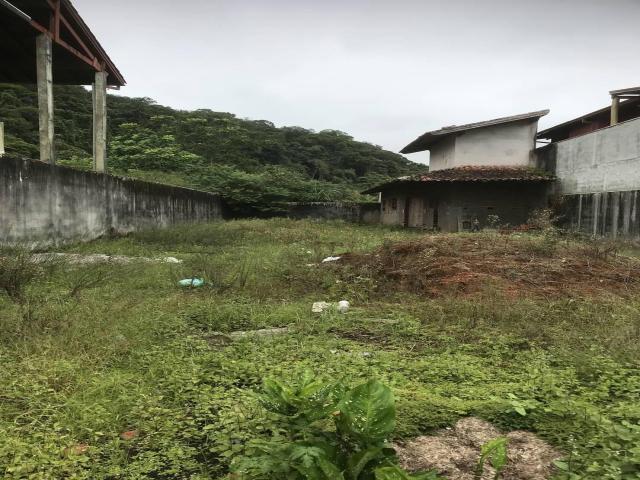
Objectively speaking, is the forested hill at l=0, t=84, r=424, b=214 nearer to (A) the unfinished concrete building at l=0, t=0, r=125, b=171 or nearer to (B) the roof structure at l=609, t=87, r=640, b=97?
(A) the unfinished concrete building at l=0, t=0, r=125, b=171

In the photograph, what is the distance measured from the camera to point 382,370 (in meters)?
3.63

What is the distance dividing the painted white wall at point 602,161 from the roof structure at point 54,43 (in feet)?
47.8

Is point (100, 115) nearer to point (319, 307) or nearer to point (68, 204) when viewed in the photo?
point (68, 204)

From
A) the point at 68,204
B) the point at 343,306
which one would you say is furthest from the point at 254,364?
the point at 68,204

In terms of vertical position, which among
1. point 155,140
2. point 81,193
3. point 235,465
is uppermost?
point 155,140

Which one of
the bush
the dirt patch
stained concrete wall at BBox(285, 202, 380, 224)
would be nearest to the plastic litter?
the bush

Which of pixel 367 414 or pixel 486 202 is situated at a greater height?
pixel 486 202

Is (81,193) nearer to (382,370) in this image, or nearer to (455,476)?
(382,370)

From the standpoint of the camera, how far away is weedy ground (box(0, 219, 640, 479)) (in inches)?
97.9

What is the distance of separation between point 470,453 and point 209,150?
34.6 m

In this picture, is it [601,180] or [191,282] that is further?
[601,180]

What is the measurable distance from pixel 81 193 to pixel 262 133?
3194 centimetres

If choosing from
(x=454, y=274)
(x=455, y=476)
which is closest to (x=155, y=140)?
(x=454, y=274)

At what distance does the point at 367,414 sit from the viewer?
207cm
